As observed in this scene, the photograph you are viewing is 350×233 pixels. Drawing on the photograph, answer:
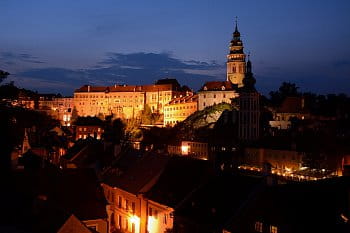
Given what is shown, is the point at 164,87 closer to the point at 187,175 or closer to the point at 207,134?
the point at 207,134

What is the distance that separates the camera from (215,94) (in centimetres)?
11275

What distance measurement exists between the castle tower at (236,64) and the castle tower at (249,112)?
27942mm

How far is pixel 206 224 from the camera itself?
72.6 ft

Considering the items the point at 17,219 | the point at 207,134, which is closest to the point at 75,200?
the point at 17,219

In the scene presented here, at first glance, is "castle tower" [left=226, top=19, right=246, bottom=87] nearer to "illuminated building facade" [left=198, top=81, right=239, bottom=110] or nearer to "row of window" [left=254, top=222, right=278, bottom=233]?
"illuminated building facade" [left=198, top=81, right=239, bottom=110]

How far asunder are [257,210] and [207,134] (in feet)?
234

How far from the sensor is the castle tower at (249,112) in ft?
291

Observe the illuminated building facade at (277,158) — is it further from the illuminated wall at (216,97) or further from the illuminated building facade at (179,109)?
the illuminated building facade at (179,109)

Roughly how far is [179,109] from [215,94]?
15.2 meters

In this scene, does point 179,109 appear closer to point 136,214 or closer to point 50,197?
point 136,214

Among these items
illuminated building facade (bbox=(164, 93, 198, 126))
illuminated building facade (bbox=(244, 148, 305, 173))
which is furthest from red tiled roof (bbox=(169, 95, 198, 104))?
illuminated building facade (bbox=(244, 148, 305, 173))

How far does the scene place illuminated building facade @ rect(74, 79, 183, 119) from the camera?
143000 millimetres

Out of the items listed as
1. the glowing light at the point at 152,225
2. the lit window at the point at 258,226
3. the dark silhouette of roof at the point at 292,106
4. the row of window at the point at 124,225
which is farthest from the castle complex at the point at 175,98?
the lit window at the point at 258,226

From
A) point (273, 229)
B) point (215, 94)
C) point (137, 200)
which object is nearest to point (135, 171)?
point (137, 200)
